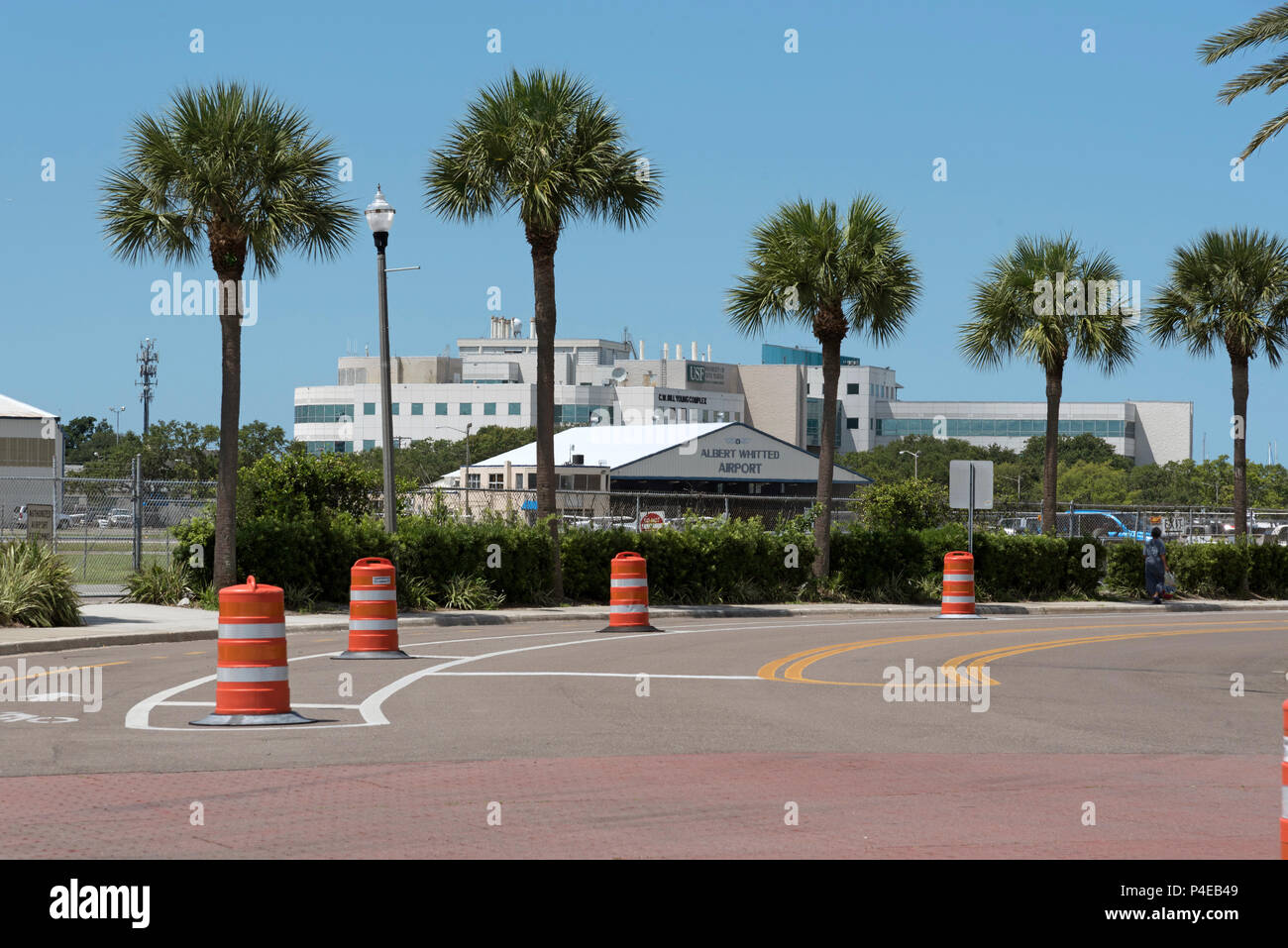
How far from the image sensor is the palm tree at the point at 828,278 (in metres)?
32.5

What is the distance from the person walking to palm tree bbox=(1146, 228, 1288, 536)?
13.8 ft

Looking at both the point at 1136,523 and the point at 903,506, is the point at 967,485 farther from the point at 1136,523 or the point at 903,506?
the point at 1136,523

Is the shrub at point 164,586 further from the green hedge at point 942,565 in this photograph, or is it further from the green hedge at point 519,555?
the green hedge at point 942,565

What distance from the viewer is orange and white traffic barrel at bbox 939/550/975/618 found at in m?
28.8

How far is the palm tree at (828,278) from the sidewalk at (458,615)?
3.32 metres

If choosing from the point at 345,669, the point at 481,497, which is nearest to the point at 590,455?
the point at 481,497

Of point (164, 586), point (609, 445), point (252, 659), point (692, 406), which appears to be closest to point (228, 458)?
point (164, 586)

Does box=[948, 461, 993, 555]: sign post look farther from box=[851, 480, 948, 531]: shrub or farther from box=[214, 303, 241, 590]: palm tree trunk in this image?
box=[214, 303, 241, 590]: palm tree trunk

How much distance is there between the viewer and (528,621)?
2691 centimetres

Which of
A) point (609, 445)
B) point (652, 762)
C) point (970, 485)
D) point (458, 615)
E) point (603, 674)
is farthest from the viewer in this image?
point (609, 445)

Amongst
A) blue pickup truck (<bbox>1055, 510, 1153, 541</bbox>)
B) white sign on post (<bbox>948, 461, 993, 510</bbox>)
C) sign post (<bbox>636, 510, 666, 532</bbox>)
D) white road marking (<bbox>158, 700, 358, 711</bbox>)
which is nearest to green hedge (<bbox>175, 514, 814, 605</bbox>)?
sign post (<bbox>636, 510, 666, 532</bbox>)

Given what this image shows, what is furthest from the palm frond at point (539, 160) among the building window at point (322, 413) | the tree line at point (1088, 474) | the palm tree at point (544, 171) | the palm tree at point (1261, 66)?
the building window at point (322, 413)

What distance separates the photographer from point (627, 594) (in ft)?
77.9

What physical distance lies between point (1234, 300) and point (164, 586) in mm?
27038
